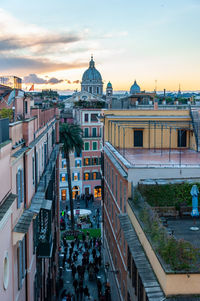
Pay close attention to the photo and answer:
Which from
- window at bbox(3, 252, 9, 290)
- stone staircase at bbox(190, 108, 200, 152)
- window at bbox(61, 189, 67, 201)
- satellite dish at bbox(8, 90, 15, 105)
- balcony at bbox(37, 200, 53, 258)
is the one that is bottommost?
window at bbox(61, 189, 67, 201)

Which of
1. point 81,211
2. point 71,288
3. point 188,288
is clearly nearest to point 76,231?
point 81,211

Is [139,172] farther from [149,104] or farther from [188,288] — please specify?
[149,104]

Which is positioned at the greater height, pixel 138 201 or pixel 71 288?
pixel 138 201

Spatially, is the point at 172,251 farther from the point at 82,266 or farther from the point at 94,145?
the point at 94,145

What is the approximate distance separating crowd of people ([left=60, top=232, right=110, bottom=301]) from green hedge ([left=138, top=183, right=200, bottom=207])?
32.4ft

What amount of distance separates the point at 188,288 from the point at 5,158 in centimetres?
618

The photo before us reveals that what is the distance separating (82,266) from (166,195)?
550 inches

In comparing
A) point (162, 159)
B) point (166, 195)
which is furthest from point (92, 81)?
point (166, 195)

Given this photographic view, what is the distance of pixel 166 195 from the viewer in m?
18.1

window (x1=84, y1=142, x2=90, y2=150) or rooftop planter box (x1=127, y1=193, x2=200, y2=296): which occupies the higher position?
rooftop planter box (x1=127, y1=193, x2=200, y2=296)

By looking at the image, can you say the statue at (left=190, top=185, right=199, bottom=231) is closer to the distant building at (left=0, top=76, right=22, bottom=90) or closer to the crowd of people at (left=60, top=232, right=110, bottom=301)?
the distant building at (left=0, top=76, right=22, bottom=90)

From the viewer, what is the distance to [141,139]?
1252 inches

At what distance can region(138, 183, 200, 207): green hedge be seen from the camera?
18031 mm

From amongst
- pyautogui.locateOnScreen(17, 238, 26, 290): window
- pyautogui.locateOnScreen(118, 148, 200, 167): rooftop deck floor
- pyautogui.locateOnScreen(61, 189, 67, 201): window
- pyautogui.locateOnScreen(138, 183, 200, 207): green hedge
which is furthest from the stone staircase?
pyautogui.locateOnScreen(61, 189, 67, 201): window
